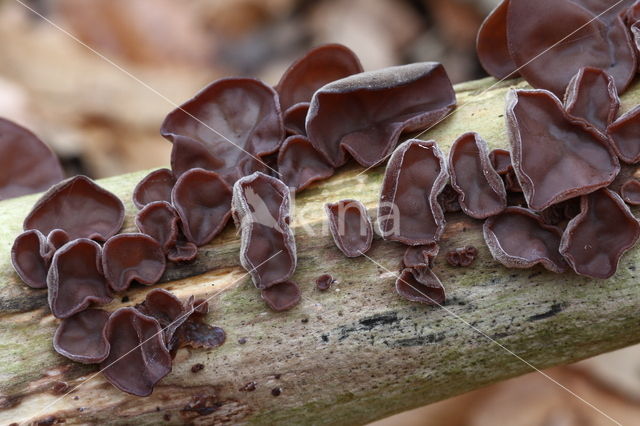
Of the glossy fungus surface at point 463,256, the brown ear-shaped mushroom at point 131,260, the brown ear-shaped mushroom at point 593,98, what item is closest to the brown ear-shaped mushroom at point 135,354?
the brown ear-shaped mushroom at point 131,260

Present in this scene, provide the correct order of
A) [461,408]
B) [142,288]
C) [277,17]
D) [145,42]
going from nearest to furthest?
1. [142,288]
2. [461,408]
3. [145,42]
4. [277,17]

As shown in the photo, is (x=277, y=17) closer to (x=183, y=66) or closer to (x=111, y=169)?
(x=183, y=66)

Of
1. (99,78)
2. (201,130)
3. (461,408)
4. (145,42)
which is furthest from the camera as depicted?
(145,42)

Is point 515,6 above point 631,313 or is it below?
above

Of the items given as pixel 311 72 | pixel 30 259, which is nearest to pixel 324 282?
pixel 311 72

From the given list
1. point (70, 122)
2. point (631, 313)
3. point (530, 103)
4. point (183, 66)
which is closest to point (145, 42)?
point (183, 66)

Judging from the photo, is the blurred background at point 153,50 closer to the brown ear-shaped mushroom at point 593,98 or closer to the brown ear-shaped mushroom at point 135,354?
the brown ear-shaped mushroom at point 135,354
